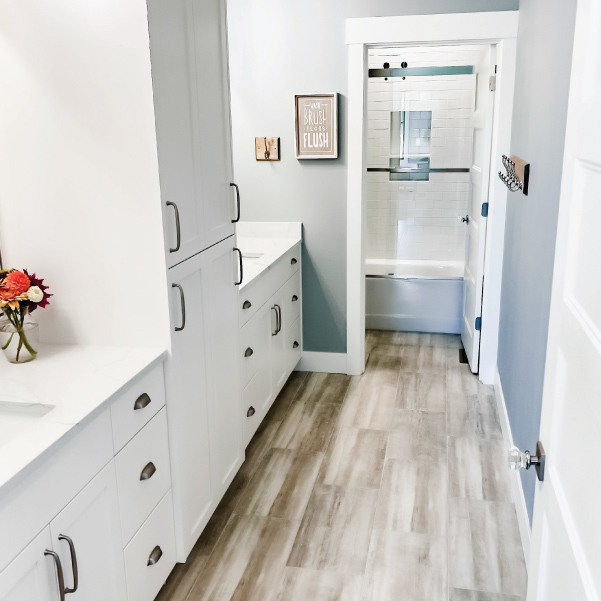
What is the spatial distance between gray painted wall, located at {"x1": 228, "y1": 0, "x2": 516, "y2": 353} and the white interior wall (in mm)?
2018

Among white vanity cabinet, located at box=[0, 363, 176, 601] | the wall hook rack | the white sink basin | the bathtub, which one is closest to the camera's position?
white vanity cabinet, located at box=[0, 363, 176, 601]

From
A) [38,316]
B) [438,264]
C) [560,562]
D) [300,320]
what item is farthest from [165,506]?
[438,264]

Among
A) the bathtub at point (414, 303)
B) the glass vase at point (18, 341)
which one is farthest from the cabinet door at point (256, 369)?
the bathtub at point (414, 303)

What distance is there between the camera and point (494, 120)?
3.54m

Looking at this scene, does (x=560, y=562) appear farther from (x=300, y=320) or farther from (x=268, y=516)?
(x=300, y=320)

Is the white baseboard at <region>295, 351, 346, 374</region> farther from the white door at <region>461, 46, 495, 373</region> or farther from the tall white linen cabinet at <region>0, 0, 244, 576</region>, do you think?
the tall white linen cabinet at <region>0, 0, 244, 576</region>

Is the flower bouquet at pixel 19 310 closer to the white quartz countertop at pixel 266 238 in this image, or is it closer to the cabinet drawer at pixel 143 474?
the cabinet drawer at pixel 143 474

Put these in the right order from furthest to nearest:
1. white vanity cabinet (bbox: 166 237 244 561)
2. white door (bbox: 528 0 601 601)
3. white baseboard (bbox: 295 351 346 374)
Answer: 1. white baseboard (bbox: 295 351 346 374)
2. white vanity cabinet (bbox: 166 237 244 561)
3. white door (bbox: 528 0 601 601)

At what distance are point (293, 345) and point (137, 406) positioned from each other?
2.10 metres

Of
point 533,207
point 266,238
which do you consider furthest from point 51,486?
point 266,238

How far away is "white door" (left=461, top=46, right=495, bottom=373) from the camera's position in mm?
3656

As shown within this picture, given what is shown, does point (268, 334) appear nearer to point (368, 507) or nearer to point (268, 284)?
point (268, 284)

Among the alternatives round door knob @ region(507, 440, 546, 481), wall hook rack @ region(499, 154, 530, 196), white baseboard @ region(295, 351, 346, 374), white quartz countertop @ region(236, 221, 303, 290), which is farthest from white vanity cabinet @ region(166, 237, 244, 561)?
white baseboard @ region(295, 351, 346, 374)

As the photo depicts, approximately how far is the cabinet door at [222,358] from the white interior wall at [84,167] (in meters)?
0.37
